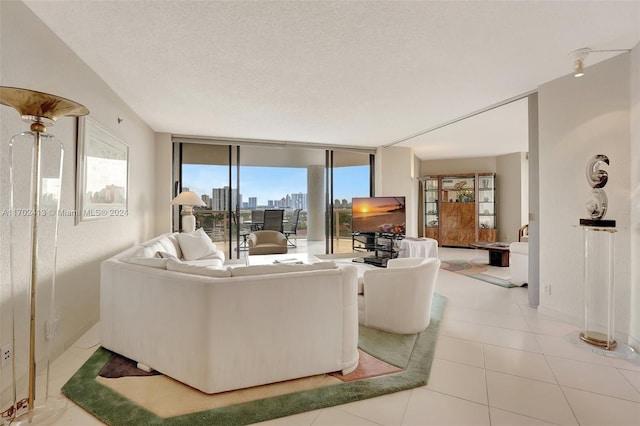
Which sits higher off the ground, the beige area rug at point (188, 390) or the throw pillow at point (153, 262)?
the throw pillow at point (153, 262)

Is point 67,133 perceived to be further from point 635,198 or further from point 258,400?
point 635,198

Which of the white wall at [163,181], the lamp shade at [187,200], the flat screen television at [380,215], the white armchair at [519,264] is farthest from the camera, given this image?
the flat screen television at [380,215]

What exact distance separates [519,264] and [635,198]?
2.00 meters

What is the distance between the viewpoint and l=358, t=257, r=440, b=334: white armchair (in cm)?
261

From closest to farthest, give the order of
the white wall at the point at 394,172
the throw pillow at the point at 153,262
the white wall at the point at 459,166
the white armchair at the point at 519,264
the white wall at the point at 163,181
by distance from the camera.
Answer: the throw pillow at the point at 153,262
the white armchair at the point at 519,264
the white wall at the point at 163,181
the white wall at the point at 394,172
the white wall at the point at 459,166

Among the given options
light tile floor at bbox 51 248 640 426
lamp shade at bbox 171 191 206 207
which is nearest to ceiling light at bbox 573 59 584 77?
light tile floor at bbox 51 248 640 426

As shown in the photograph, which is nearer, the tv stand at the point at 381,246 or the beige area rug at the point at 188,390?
the beige area rug at the point at 188,390

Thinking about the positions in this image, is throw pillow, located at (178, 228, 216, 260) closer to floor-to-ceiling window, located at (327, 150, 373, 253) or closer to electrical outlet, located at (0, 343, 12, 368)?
electrical outlet, located at (0, 343, 12, 368)

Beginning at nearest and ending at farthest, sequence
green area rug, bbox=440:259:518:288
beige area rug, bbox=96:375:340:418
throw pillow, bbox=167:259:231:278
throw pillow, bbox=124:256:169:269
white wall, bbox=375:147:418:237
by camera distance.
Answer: beige area rug, bbox=96:375:340:418 → throw pillow, bbox=167:259:231:278 → throw pillow, bbox=124:256:169:269 → green area rug, bbox=440:259:518:288 → white wall, bbox=375:147:418:237

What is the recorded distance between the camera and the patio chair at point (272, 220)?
656cm

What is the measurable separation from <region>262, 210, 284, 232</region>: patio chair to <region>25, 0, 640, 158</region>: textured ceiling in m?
2.87

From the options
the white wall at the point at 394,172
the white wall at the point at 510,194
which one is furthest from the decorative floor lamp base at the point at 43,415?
the white wall at the point at 510,194

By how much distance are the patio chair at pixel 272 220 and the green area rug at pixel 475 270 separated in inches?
142

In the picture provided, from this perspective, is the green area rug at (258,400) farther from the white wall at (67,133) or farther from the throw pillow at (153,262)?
the throw pillow at (153,262)
